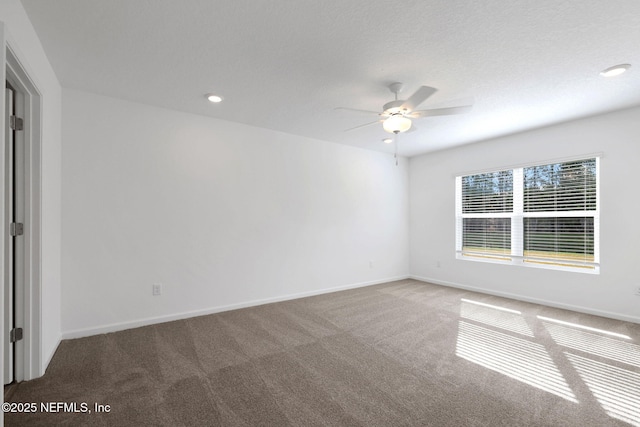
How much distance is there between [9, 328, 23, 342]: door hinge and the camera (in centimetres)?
216

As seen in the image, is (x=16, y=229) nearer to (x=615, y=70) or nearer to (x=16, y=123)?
(x=16, y=123)

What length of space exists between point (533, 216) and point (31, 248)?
5.88 meters

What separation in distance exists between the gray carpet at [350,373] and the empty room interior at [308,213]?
0.07 feet

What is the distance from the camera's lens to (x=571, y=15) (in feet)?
6.38

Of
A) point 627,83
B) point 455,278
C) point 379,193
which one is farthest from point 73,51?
point 455,278

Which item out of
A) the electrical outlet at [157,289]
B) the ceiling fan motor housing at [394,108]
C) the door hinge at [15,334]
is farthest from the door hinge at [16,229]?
the ceiling fan motor housing at [394,108]

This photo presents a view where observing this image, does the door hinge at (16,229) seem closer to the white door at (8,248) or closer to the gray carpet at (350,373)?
the white door at (8,248)

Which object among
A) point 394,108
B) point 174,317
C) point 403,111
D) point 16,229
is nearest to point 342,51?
point 394,108

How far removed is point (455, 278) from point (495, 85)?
3.52 meters

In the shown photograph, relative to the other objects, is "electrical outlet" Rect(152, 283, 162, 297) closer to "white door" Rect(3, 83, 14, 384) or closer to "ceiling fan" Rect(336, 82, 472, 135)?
"white door" Rect(3, 83, 14, 384)

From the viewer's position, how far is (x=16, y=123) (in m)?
2.20

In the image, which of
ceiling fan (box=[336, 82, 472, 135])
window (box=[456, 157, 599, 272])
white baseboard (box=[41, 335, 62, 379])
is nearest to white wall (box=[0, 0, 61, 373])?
white baseboard (box=[41, 335, 62, 379])

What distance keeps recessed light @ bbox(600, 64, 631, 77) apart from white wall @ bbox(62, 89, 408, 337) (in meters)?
3.33

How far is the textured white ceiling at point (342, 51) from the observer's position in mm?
1927
